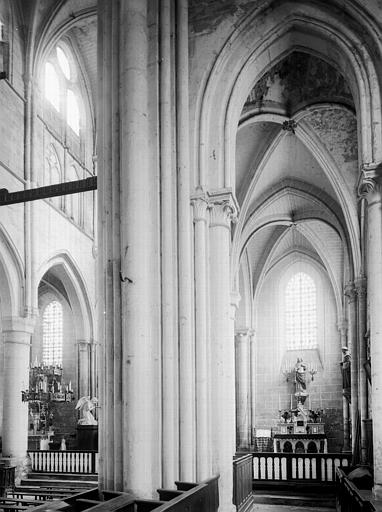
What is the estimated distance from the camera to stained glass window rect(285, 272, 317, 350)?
29938mm

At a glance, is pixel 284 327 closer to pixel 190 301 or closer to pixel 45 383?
pixel 45 383

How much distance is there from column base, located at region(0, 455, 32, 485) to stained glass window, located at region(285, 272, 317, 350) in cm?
1452

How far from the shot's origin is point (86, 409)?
2233 centimetres

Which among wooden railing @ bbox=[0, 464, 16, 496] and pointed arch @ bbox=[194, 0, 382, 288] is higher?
pointed arch @ bbox=[194, 0, 382, 288]

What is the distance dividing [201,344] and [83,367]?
14.1 metres

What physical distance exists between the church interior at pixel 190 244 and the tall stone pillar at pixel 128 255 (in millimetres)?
31

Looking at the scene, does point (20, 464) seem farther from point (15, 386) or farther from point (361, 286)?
point (361, 286)

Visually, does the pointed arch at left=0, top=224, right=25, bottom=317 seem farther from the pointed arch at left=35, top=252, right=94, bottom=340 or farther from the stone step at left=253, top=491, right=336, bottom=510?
the stone step at left=253, top=491, right=336, bottom=510

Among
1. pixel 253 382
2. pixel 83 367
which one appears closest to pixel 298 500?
pixel 83 367

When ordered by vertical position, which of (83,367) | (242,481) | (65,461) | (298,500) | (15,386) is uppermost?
(83,367)

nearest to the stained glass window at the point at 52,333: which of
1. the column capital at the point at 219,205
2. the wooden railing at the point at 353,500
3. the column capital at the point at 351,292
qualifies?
the column capital at the point at 351,292

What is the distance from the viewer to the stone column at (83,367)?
24.3 meters

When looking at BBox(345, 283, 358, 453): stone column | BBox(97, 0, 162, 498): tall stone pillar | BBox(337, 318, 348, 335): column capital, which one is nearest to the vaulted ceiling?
BBox(345, 283, 358, 453): stone column

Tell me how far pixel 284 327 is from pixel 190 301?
66.3 feet
